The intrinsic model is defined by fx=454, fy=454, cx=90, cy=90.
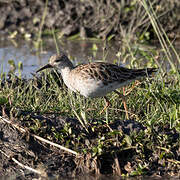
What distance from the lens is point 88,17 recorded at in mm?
11414

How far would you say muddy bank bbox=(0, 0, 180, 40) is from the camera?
10703 millimetres

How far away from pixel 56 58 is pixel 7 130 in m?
1.65

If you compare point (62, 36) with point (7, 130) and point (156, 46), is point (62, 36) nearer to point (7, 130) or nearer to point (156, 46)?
point (156, 46)

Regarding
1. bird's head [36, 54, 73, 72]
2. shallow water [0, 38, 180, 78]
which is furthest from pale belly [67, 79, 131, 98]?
shallow water [0, 38, 180, 78]

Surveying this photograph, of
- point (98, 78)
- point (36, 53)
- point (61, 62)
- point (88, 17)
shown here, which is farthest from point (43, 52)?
point (98, 78)

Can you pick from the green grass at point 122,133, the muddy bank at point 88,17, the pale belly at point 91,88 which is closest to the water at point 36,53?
the muddy bank at point 88,17

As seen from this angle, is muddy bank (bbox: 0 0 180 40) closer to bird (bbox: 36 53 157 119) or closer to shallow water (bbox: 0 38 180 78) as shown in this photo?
shallow water (bbox: 0 38 180 78)

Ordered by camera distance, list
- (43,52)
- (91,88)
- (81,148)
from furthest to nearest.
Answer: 1. (43,52)
2. (91,88)
3. (81,148)

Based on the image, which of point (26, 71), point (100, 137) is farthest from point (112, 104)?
point (26, 71)

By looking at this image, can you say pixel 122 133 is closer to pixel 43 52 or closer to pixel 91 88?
pixel 91 88

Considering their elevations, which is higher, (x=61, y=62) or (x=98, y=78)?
(x=61, y=62)

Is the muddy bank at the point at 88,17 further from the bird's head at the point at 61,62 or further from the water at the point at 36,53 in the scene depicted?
the bird's head at the point at 61,62

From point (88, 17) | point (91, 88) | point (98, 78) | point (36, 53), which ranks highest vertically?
point (88, 17)

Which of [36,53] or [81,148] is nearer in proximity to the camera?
[81,148]
